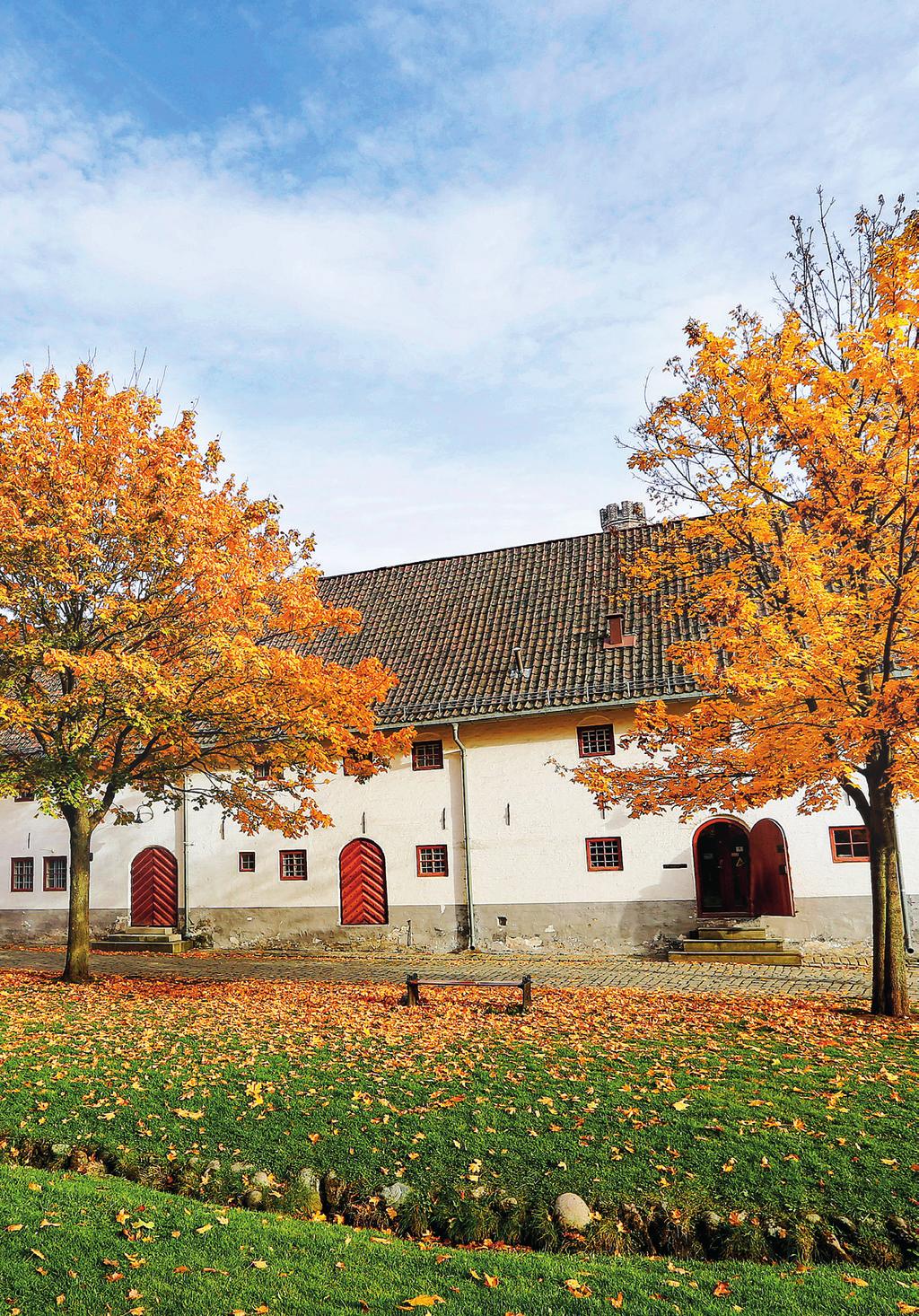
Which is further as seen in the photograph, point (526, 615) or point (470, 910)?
point (526, 615)

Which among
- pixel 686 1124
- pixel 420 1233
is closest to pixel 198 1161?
pixel 420 1233

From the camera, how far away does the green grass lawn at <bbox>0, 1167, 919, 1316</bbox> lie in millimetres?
5160

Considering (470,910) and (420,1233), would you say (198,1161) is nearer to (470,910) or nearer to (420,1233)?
(420,1233)

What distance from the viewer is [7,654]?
13070 millimetres

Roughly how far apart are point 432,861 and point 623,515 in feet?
36.4

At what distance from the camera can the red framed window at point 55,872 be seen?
23781 mm

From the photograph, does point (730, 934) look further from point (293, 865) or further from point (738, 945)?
point (293, 865)

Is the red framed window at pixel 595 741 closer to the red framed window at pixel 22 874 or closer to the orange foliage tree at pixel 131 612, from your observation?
the orange foliage tree at pixel 131 612

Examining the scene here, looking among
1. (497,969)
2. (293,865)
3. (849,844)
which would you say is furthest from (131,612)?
(849,844)

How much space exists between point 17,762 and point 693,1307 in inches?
494

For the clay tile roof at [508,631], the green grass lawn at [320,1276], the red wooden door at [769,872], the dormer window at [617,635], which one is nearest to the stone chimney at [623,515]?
the clay tile roof at [508,631]

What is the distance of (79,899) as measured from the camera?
616 inches

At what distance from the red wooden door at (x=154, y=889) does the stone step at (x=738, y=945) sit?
12.7 m

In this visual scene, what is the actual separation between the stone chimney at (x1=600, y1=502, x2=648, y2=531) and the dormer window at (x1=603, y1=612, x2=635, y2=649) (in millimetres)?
4984
